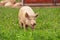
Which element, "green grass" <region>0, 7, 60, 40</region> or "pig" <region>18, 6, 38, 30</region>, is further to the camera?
"pig" <region>18, 6, 38, 30</region>

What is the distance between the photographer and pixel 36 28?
34.6ft

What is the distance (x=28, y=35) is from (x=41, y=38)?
0.45m

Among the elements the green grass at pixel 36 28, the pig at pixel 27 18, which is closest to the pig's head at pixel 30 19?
the pig at pixel 27 18

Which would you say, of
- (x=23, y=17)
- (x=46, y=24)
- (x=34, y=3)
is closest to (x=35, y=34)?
(x=23, y=17)

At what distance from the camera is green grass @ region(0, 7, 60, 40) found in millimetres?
8633

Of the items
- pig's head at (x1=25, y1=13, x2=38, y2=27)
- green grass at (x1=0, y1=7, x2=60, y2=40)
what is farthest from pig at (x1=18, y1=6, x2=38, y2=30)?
green grass at (x1=0, y1=7, x2=60, y2=40)

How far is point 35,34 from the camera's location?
8.84 meters

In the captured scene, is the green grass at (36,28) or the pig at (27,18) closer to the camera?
the green grass at (36,28)

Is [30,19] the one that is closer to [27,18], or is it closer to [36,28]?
[27,18]

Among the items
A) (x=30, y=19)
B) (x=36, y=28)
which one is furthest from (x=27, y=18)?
(x=36, y=28)

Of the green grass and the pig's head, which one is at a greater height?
the pig's head

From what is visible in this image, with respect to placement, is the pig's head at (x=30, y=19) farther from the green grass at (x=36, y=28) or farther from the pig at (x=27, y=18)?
the green grass at (x=36, y=28)

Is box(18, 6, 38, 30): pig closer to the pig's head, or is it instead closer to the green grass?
the pig's head

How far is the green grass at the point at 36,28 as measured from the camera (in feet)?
28.3
